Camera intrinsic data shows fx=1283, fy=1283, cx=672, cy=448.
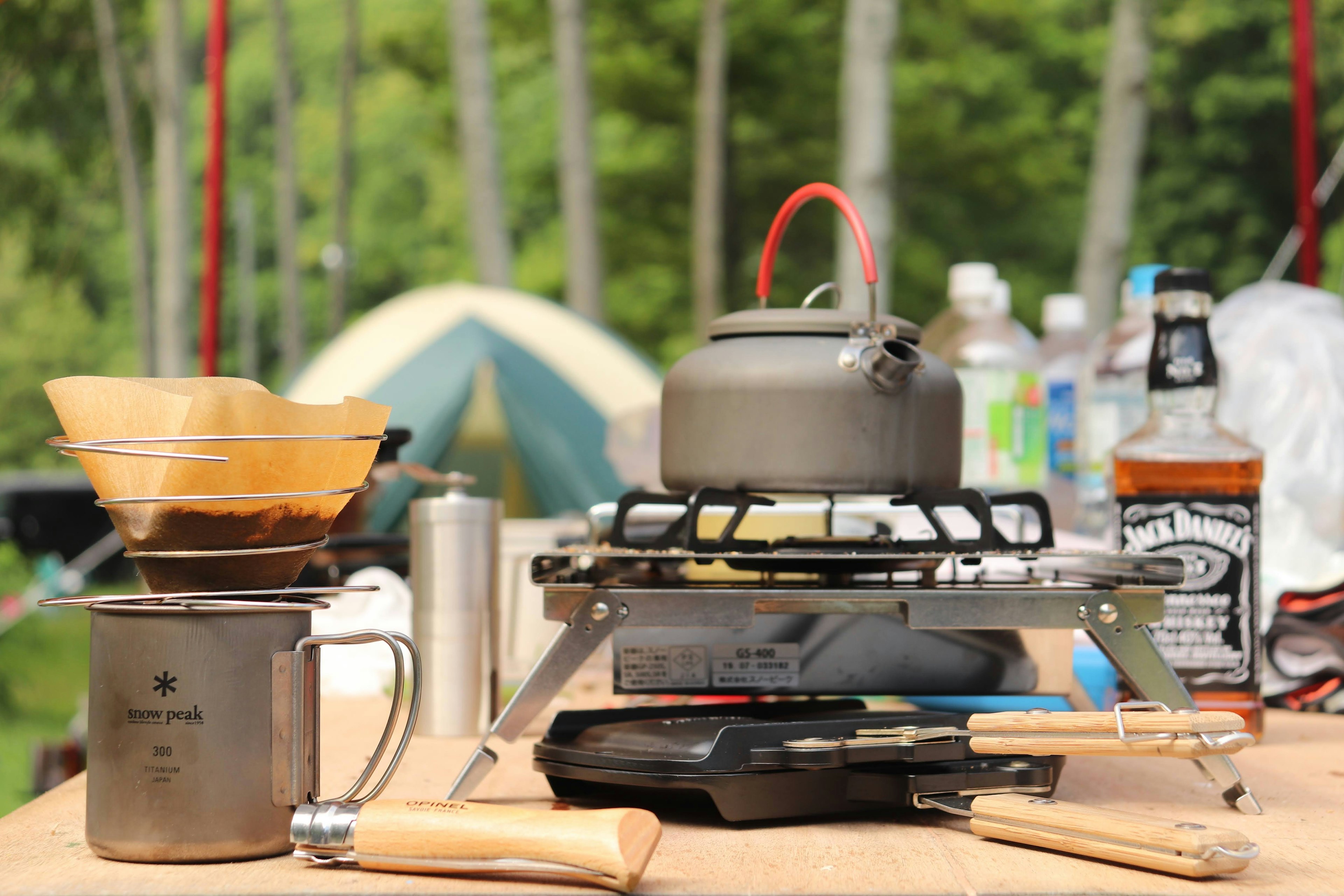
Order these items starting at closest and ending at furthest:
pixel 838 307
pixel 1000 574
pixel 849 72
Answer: pixel 838 307 < pixel 1000 574 < pixel 849 72

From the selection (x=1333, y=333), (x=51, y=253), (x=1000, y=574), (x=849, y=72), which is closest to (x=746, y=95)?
(x=849, y=72)

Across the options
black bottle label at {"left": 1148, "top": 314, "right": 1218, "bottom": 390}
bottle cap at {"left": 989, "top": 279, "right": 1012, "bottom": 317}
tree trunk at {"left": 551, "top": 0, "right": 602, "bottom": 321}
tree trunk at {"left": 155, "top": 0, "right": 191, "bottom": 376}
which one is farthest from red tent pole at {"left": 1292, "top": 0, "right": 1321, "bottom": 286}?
tree trunk at {"left": 155, "top": 0, "right": 191, "bottom": 376}

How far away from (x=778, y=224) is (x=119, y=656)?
2.66 feet

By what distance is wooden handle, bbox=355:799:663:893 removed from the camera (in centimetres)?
81

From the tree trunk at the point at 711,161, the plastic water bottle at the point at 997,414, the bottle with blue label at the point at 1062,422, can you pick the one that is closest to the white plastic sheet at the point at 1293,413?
the bottle with blue label at the point at 1062,422

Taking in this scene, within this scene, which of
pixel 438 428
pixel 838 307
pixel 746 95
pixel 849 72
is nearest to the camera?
pixel 838 307

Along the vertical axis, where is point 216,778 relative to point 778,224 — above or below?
below

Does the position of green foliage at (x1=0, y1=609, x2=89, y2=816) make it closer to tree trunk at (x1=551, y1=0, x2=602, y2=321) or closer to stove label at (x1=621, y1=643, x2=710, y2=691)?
stove label at (x1=621, y1=643, x2=710, y2=691)

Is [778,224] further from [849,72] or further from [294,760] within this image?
[849,72]

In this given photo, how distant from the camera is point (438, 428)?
188 inches

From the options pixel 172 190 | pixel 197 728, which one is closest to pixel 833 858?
pixel 197 728

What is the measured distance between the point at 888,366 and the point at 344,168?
17.8 metres

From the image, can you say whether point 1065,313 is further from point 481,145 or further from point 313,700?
point 481,145

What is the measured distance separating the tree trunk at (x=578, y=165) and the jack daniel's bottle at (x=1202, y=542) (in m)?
7.45
